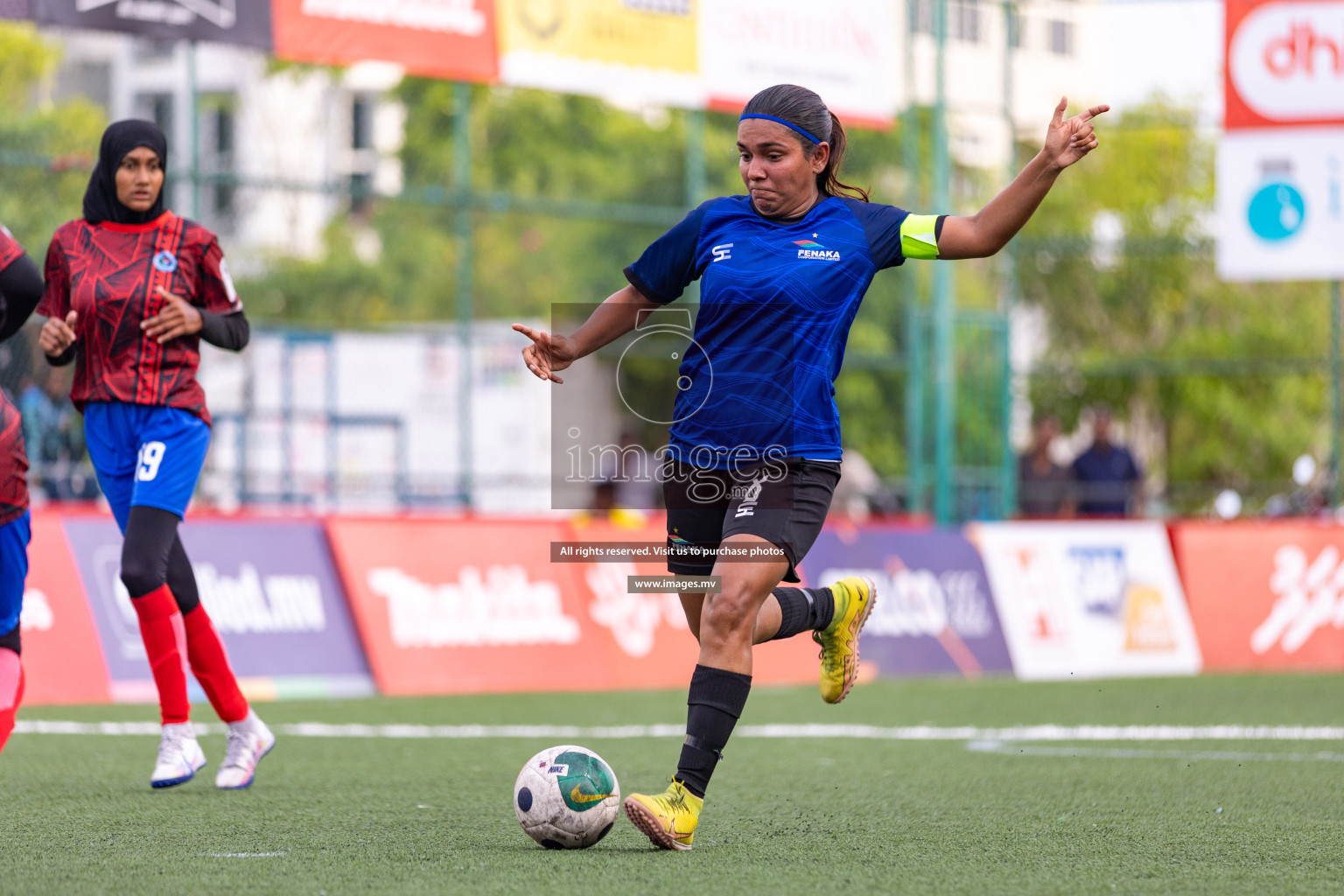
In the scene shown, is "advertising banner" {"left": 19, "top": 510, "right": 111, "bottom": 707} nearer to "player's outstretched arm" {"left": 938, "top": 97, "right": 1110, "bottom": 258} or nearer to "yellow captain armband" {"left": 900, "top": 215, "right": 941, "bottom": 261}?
"yellow captain armband" {"left": 900, "top": 215, "right": 941, "bottom": 261}

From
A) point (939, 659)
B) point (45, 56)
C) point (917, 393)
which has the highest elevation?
point (45, 56)

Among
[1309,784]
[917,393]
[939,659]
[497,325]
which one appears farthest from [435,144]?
[1309,784]

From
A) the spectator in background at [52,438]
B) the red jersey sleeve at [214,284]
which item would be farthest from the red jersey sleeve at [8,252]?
the spectator in background at [52,438]

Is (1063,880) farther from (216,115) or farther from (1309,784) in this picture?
(216,115)

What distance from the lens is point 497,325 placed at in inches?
855

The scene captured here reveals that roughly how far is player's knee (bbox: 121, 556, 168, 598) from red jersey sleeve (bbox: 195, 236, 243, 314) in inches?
38.9

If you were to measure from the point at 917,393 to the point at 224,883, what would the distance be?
483 inches

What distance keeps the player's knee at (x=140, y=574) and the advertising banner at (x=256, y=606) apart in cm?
421

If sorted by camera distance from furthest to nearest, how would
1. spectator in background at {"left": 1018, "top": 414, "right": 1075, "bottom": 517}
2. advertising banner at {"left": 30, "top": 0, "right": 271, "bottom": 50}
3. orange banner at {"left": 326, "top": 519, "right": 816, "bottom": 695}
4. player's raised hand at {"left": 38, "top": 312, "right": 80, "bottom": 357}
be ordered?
spectator in background at {"left": 1018, "top": 414, "right": 1075, "bottom": 517}
orange banner at {"left": 326, "top": 519, "right": 816, "bottom": 695}
advertising banner at {"left": 30, "top": 0, "right": 271, "bottom": 50}
player's raised hand at {"left": 38, "top": 312, "right": 80, "bottom": 357}

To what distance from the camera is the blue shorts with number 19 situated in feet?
20.7

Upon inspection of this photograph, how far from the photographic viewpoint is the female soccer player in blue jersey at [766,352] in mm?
5055

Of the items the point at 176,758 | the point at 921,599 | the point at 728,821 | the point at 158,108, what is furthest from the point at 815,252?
the point at 158,108

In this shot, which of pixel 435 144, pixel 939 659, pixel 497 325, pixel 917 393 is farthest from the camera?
pixel 435 144

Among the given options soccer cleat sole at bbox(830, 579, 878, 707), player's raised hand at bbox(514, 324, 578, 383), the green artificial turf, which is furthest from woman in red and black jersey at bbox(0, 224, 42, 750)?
soccer cleat sole at bbox(830, 579, 878, 707)
